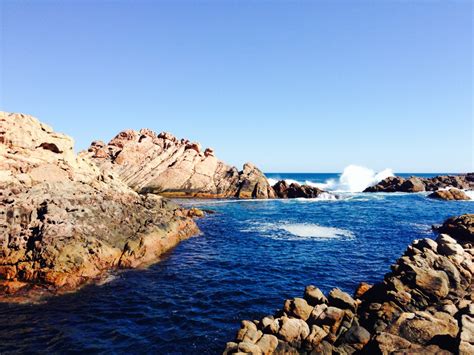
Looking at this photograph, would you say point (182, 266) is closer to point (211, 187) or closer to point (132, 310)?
point (132, 310)

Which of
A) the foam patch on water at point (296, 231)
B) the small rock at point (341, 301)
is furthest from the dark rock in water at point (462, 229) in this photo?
the small rock at point (341, 301)

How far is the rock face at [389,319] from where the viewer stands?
12.8 metres

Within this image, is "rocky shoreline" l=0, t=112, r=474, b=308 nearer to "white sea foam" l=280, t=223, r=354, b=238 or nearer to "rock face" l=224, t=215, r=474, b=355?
"white sea foam" l=280, t=223, r=354, b=238

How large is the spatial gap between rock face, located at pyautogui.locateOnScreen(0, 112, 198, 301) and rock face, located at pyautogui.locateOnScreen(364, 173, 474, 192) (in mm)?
85742

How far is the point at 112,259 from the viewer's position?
2528 centimetres

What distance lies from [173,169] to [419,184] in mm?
80782

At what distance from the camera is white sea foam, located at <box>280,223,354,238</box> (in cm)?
3816

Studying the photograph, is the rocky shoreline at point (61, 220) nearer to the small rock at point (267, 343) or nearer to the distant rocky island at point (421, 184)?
the small rock at point (267, 343)

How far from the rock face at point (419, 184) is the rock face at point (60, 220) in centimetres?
8574

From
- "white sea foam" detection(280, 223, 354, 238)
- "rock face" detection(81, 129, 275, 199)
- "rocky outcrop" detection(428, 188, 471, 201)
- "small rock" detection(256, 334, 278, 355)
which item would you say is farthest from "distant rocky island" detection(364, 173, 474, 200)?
"small rock" detection(256, 334, 278, 355)

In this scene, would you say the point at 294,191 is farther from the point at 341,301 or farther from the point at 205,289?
the point at 341,301

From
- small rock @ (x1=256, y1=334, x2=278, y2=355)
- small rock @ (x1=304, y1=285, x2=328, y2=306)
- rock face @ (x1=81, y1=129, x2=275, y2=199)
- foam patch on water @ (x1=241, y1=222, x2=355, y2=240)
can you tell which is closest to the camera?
small rock @ (x1=256, y1=334, x2=278, y2=355)

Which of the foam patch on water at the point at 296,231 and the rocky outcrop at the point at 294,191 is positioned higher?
the rocky outcrop at the point at 294,191

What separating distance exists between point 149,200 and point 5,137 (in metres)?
16.7
